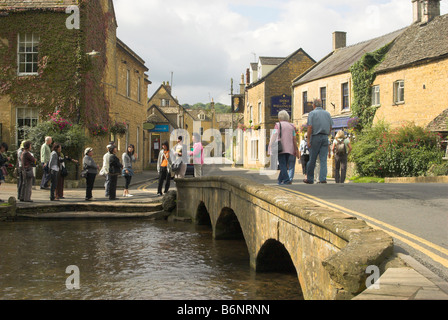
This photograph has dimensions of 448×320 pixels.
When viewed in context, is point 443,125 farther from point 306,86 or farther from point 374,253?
point 374,253

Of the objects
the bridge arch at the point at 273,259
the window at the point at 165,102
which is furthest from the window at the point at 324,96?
the window at the point at 165,102

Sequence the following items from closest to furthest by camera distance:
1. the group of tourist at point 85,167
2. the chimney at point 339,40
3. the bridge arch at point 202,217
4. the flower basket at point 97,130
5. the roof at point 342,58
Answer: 1. the group of tourist at point 85,167
2. the bridge arch at point 202,217
3. the flower basket at point 97,130
4. the roof at point 342,58
5. the chimney at point 339,40

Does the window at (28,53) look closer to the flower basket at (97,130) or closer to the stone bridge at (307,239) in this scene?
the flower basket at (97,130)

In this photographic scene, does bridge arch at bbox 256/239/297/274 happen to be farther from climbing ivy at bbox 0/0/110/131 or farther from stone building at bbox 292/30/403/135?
stone building at bbox 292/30/403/135

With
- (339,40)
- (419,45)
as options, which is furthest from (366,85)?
(339,40)

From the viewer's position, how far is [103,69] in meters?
22.4

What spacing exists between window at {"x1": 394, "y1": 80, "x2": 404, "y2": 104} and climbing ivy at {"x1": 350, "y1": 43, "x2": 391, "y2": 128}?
1.48m

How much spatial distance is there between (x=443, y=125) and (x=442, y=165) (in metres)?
3.01

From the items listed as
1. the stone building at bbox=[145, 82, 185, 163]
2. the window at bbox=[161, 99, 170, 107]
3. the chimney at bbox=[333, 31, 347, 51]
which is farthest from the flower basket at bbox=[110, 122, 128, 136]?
the window at bbox=[161, 99, 170, 107]

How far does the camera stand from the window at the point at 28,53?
20.2 metres

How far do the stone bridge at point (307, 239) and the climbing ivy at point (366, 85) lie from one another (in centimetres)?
1865

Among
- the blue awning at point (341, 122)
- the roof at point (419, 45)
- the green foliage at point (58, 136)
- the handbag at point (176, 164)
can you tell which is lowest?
the handbag at point (176, 164)

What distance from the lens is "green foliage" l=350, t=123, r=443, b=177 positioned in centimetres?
1977

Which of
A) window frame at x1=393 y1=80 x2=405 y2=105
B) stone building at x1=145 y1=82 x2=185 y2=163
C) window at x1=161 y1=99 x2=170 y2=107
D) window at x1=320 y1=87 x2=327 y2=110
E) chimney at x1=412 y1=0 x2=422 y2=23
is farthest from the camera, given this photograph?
window at x1=161 y1=99 x2=170 y2=107
